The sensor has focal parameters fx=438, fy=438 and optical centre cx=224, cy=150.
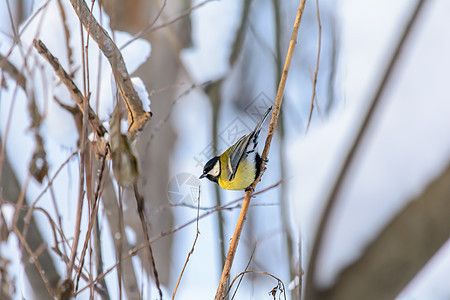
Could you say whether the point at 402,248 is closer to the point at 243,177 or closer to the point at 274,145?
the point at 243,177

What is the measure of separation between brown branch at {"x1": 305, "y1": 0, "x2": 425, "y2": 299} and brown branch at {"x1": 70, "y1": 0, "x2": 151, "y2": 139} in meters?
0.80

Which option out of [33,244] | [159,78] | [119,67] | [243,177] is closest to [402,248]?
[243,177]

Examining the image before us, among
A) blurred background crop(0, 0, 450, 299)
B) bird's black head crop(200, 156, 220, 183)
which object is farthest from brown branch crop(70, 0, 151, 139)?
bird's black head crop(200, 156, 220, 183)

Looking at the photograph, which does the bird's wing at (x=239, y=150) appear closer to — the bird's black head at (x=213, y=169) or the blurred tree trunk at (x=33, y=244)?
the bird's black head at (x=213, y=169)

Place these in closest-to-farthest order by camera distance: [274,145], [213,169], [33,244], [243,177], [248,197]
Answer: [248,197], [243,177], [33,244], [213,169], [274,145]

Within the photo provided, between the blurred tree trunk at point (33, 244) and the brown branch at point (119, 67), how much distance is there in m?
0.63

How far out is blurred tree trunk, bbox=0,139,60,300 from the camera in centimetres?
140

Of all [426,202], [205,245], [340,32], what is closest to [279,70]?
[340,32]

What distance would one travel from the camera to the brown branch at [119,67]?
866mm

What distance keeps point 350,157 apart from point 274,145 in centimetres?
85

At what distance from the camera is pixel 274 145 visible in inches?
92.7

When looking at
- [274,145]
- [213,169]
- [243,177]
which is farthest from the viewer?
[274,145]

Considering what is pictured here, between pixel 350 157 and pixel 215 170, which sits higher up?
pixel 215 170

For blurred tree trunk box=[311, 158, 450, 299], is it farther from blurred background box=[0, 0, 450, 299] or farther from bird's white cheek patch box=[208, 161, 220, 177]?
bird's white cheek patch box=[208, 161, 220, 177]
